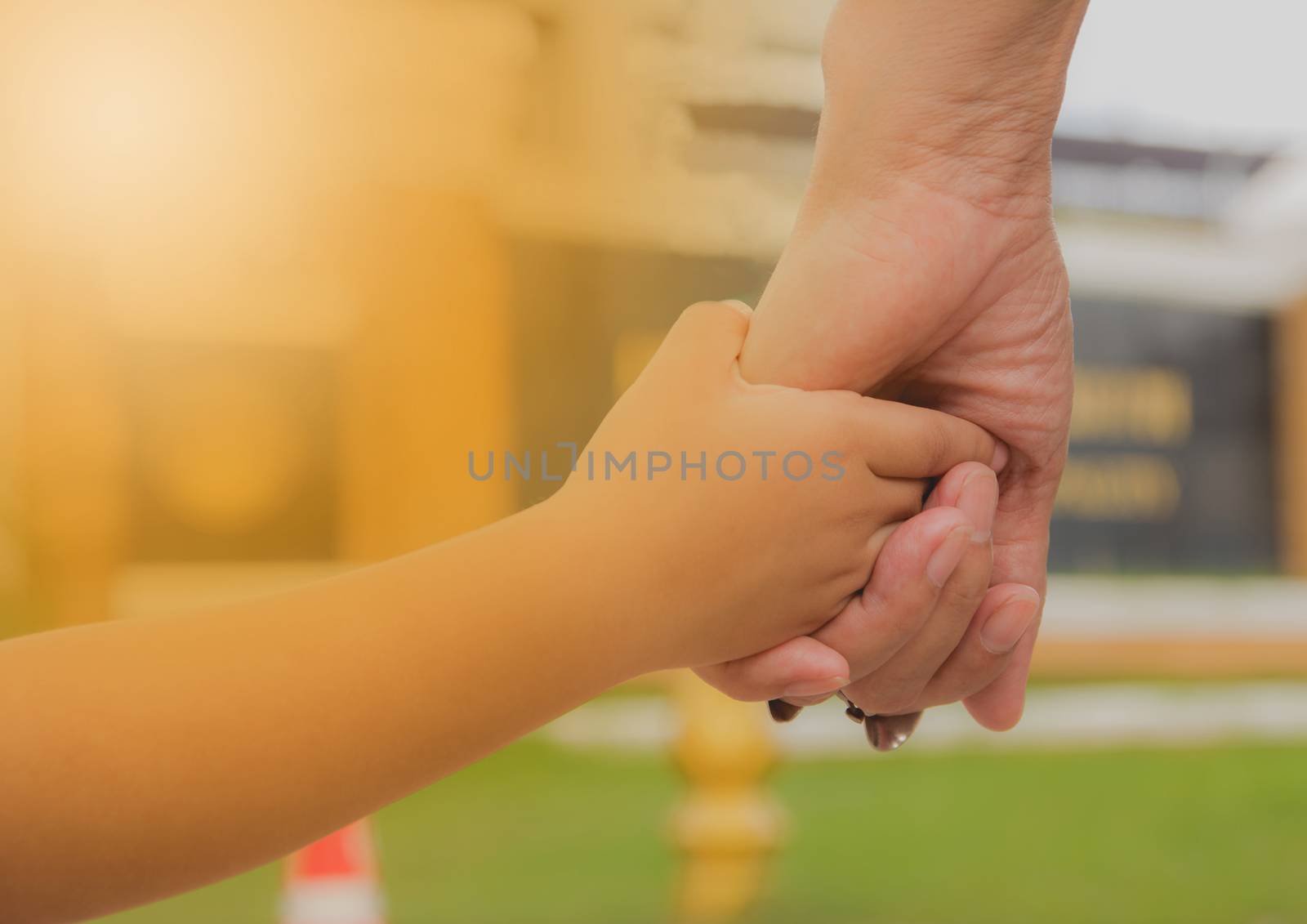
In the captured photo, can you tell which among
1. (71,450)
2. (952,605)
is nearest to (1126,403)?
(71,450)

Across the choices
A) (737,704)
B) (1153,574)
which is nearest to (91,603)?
(737,704)

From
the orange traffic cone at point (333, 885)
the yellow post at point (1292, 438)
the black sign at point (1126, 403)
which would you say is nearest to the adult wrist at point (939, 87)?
the orange traffic cone at point (333, 885)

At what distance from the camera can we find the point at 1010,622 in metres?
0.76

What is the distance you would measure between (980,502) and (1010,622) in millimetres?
92

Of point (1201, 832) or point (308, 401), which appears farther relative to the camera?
point (308, 401)

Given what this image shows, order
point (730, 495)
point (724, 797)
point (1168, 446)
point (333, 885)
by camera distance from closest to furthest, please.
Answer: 1. point (730, 495)
2. point (333, 885)
3. point (724, 797)
4. point (1168, 446)

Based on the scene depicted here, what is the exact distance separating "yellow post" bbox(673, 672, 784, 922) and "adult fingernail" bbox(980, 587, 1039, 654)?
42.8 inches

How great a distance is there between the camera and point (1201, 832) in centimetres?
225

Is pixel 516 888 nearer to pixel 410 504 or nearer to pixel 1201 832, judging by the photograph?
pixel 1201 832

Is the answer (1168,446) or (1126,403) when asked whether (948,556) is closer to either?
(1126,403)

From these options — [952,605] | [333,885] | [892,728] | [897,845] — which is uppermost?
[952,605]

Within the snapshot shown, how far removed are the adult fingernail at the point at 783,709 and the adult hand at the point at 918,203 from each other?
0.08m

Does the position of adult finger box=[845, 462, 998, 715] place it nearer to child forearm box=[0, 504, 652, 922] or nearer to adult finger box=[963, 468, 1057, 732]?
adult finger box=[963, 468, 1057, 732]

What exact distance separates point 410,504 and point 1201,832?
2537mm
